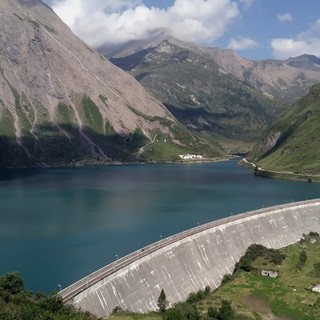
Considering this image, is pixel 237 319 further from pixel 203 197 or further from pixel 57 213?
pixel 203 197

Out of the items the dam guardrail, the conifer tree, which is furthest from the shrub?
the conifer tree

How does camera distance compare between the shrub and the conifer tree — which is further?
the conifer tree

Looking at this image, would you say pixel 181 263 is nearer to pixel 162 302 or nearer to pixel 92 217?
pixel 162 302

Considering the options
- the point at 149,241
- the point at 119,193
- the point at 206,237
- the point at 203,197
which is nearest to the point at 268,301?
the point at 206,237

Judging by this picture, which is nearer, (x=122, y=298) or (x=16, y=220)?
(x=122, y=298)

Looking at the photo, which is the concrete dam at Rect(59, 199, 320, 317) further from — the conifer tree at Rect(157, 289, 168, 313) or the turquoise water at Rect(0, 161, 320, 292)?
the turquoise water at Rect(0, 161, 320, 292)

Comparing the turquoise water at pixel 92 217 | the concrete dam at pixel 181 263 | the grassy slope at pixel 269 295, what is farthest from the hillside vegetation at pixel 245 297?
the turquoise water at pixel 92 217
